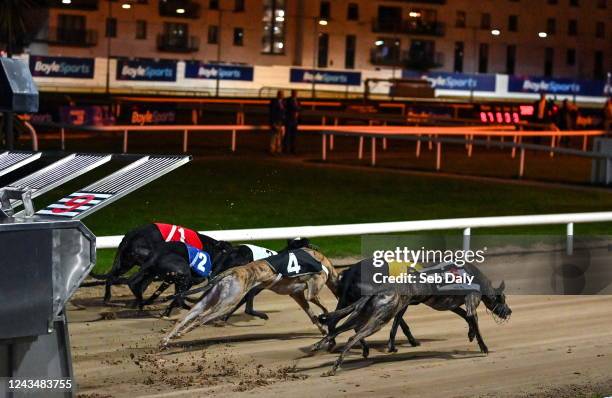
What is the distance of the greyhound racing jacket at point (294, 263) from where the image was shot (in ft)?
24.9

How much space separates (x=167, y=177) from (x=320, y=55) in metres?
46.1

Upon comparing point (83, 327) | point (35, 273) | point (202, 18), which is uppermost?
point (202, 18)

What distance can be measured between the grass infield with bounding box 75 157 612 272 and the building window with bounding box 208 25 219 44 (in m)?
39.8

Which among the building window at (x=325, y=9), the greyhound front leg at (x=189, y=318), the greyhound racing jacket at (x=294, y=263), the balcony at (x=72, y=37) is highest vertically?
the building window at (x=325, y=9)

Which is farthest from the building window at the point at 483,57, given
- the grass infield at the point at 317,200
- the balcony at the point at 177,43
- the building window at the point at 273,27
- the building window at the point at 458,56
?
the grass infield at the point at 317,200

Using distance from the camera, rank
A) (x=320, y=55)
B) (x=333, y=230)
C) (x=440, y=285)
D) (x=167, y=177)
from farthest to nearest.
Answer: (x=320, y=55), (x=167, y=177), (x=333, y=230), (x=440, y=285)

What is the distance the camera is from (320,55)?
212 feet

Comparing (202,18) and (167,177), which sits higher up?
(202,18)

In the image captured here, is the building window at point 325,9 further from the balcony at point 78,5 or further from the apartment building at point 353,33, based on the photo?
the balcony at point 78,5

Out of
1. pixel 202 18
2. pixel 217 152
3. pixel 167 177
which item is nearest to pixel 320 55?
pixel 202 18

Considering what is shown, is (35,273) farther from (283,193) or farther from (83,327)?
(283,193)

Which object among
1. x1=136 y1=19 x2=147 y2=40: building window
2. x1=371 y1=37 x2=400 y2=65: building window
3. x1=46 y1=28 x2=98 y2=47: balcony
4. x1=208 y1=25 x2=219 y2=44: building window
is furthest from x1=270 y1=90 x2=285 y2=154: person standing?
x1=371 y1=37 x2=400 y2=65: building window

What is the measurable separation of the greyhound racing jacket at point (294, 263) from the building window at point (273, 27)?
56.2 m

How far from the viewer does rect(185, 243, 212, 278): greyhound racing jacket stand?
27.1 ft
